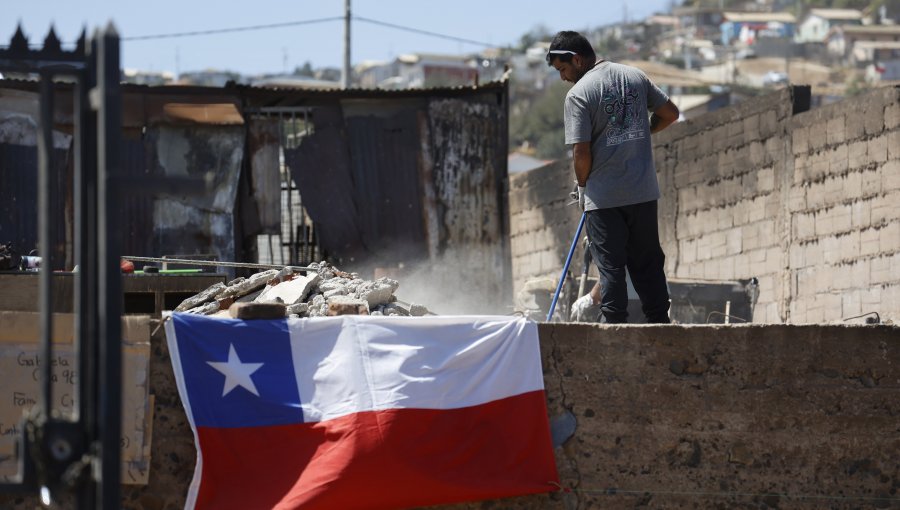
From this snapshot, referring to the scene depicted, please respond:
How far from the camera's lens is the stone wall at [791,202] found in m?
9.67

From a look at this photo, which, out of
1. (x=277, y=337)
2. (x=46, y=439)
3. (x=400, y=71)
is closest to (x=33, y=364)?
(x=277, y=337)

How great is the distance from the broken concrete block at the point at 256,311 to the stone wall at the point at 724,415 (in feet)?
3.90

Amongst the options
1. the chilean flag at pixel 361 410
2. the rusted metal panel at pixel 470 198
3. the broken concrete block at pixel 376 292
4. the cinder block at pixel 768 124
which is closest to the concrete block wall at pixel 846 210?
the cinder block at pixel 768 124

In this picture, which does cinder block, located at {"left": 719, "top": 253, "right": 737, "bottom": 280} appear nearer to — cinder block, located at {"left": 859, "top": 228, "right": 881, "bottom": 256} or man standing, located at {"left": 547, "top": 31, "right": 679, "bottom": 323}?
cinder block, located at {"left": 859, "top": 228, "right": 881, "bottom": 256}

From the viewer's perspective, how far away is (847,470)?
529 cm

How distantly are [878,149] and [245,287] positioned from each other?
18.9 ft

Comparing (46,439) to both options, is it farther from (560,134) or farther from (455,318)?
(560,134)

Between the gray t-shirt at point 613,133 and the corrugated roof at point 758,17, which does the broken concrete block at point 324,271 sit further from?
the corrugated roof at point 758,17

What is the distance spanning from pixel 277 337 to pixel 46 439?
2200 mm

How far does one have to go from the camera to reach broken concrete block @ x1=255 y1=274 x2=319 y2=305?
20.4 feet

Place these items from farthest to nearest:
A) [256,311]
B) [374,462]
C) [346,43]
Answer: [346,43], [256,311], [374,462]

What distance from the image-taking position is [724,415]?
17.4 ft

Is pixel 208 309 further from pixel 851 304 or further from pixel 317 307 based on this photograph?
pixel 851 304

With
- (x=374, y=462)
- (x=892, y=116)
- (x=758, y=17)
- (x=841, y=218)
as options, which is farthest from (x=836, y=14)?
(x=374, y=462)
